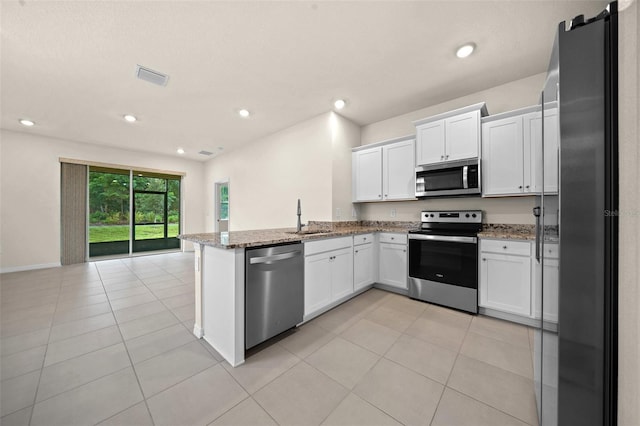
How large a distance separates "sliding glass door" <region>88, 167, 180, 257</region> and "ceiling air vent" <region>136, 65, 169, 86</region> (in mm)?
3991

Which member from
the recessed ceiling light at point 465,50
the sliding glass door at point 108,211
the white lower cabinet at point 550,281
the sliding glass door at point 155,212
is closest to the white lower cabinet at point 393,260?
the white lower cabinet at point 550,281

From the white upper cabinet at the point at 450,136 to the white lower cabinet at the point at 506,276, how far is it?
1.09m

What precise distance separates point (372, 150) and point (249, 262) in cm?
272

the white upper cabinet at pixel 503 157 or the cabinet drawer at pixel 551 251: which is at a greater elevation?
the white upper cabinet at pixel 503 157

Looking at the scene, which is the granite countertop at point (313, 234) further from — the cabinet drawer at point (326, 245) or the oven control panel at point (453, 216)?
the oven control panel at point (453, 216)

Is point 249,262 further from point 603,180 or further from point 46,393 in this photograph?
point 603,180

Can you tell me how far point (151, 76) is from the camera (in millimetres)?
2654

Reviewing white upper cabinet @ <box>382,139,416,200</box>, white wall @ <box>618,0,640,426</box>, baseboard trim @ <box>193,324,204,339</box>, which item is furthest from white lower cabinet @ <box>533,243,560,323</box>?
baseboard trim @ <box>193,324,204,339</box>

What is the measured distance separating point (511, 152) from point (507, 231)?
93cm

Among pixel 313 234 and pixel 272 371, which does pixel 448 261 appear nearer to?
pixel 313 234

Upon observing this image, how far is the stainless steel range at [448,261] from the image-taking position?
2.53 meters

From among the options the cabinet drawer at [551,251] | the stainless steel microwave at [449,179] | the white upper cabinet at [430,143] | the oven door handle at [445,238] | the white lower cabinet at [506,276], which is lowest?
the white lower cabinet at [506,276]

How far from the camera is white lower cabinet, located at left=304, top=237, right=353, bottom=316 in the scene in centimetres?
230

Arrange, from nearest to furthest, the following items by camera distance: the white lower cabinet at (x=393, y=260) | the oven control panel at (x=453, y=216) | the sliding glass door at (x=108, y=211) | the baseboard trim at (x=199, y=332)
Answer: the baseboard trim at (x=199, y=332), the oven control panel at (x=453, y=216), the white lower cabinet at (x=393, y=260), the sliding glass door at (x=108, y=211)
